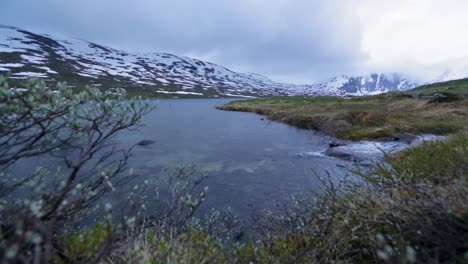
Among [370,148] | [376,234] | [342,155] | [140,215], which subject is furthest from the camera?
[370,148]

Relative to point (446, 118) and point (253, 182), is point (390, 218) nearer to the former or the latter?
point (253, 182)

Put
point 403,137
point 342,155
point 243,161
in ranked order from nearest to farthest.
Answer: point 243,161
point 342,155
point 403,137

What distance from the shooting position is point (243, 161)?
61.7ft

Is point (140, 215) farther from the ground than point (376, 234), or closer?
closer

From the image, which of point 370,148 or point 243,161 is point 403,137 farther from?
point 243,161

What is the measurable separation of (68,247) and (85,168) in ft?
39.6

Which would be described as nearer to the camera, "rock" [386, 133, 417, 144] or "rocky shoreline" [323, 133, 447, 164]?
"rocky shoreline" [323, 133, 447, 164]

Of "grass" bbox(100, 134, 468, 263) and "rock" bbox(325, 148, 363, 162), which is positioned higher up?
"grass" bbox(100, 134, 468, 263)

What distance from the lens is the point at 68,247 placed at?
374 cm

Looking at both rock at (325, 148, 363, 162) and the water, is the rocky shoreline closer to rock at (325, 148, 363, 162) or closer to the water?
rock at (325, 148, 363, 162)

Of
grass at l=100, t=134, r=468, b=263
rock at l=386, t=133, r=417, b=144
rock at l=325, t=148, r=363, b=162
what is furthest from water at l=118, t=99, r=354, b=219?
rock at l=386, t=133, r=417, b=144

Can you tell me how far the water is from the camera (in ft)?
42.4

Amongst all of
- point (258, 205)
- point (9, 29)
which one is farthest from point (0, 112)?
point (9, 29)

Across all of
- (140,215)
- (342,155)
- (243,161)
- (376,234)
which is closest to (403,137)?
(342,155)
